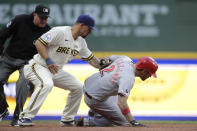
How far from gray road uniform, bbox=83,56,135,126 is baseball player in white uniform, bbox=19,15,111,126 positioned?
0.30 meters

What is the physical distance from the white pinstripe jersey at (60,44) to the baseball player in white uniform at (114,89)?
1.57 feet

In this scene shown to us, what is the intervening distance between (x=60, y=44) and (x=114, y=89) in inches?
36.4

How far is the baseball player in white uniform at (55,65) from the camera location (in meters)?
5.77

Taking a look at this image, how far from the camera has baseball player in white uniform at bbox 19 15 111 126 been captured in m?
5.77

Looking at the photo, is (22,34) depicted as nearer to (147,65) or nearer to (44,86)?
(44,86)

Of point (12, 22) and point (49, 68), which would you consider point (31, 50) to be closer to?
point (12, 22)

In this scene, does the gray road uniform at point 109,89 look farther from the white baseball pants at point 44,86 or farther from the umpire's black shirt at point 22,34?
the umpire's black shirt at point 22,34

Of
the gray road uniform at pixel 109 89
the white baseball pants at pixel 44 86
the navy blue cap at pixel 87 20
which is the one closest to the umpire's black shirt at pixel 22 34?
the white baseball pants at pixel 44 86

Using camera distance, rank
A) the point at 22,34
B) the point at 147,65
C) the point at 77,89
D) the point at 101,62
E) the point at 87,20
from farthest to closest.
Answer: the point at 22,34 < the point at 101,62 < the point at 77,89 < the point at 87,20 < the point at 147,65

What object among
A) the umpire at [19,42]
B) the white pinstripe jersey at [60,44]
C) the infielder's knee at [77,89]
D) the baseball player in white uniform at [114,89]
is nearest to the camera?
the baseball player in white uniform at [114,89]

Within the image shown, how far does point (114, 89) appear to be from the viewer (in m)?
5.84

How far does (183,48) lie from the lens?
9914mm

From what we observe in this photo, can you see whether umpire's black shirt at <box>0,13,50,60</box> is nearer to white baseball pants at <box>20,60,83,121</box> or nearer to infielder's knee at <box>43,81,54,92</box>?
white baseball pants at <box>20,60,83,121</box>

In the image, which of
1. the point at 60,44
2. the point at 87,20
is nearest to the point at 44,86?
the point at 60,44
